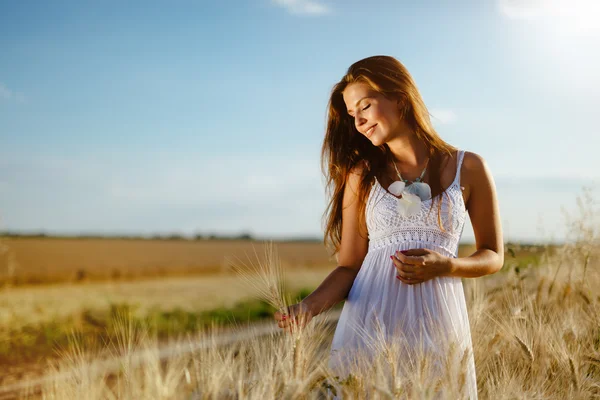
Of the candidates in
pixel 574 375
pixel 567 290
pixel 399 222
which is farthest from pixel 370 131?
pixel 567 290

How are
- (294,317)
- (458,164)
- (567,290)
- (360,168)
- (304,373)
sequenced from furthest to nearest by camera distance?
1. (567,290)
2. (360,168)
3. (458,164)
4. (294,317)
5. (304,373)

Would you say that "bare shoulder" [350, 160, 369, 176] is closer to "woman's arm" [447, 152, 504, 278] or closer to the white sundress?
the white sundress

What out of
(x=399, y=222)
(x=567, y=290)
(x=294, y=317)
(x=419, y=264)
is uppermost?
(x=399, y=222)

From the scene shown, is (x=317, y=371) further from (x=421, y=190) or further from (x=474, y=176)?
(x=474, y=176)

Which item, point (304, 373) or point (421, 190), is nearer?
point (304, 373)

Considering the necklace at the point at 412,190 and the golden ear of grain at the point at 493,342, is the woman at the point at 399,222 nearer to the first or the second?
the necklace at the point at 412,190

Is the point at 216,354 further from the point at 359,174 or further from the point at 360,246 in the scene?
the point at 359,174

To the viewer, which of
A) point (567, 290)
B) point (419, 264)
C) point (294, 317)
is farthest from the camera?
point (567, 290)

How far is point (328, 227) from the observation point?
259 cm

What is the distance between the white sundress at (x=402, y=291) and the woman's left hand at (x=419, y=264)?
0.51 ft

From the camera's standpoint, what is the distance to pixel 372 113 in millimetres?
2334

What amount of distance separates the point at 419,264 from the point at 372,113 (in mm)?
671

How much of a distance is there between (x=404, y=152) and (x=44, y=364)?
6.49 m

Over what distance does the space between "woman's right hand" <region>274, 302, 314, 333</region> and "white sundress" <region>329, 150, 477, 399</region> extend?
236 millimetres
